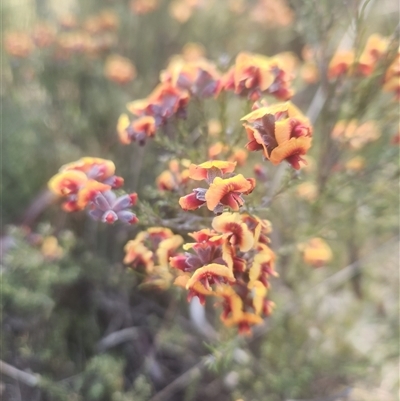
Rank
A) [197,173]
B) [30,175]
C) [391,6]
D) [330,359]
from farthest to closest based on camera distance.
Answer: [391,6] → [30,175] → [330,359] → [197,173]

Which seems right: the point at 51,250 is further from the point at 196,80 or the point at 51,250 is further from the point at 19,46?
the point at 19,46

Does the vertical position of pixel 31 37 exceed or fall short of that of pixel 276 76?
it exceeds it

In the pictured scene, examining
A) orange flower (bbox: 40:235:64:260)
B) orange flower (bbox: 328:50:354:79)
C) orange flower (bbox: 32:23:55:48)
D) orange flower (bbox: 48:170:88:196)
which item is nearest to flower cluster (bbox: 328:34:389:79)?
orange flower (bbox: 328:50:354:79)

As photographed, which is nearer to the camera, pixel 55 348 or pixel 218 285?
pixel 218 285

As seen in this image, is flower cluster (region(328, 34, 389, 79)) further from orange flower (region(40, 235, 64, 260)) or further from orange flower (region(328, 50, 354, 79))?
orange flower (region(40, 235, 64, 260))

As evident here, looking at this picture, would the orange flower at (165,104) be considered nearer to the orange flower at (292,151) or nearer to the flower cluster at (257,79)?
the flower cluster at (257,79)

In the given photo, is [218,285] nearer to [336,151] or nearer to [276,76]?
[276,76]

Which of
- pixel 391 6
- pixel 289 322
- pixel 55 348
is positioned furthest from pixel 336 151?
pixel 391 6
